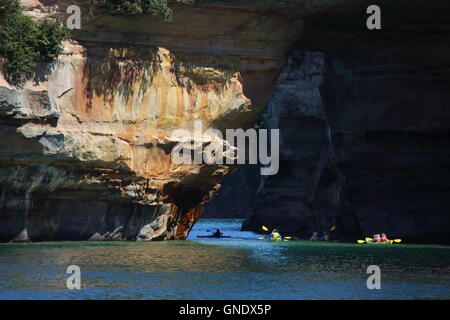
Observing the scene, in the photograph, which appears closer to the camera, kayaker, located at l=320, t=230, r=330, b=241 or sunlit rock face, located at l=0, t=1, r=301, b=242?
sunlit rock face, located at l=0, t=1, r=301, b=242

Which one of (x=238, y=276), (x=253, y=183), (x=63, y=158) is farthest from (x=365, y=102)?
(x=253, y=183)

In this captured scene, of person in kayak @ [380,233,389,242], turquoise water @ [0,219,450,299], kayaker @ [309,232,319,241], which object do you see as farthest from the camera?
kayaker @ [309,232,319,241]

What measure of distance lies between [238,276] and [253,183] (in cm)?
5847

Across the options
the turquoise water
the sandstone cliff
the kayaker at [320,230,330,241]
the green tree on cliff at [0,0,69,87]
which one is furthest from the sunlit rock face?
the kayaker at [320,230,330,241]

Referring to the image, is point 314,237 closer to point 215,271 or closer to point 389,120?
point 389,120

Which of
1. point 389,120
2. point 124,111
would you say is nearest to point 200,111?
point 124,111

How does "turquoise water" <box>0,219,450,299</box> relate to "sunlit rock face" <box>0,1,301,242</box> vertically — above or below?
below

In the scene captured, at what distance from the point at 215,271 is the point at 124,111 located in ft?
35.0

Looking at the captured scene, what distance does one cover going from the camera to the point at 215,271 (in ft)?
88.9

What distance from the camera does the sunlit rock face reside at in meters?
34.2

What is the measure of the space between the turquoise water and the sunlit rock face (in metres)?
1.61

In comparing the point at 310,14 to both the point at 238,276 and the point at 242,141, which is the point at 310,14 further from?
the point at 238,276

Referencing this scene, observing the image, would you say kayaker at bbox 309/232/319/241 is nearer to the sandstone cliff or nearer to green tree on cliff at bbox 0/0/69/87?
the sandstone cliff

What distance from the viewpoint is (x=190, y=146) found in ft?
123
